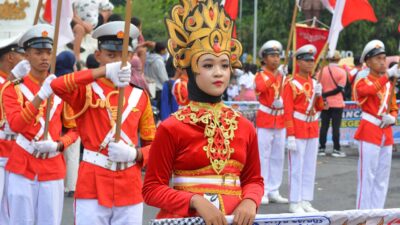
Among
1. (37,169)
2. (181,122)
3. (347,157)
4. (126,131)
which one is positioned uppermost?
(181,122)

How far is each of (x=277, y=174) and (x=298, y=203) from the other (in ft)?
3.77

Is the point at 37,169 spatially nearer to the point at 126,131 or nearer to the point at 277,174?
the point at 126,131

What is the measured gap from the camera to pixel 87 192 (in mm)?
5914

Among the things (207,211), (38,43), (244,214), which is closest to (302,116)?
(38,43)

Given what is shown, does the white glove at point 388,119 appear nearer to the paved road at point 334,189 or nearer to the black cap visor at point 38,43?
the paved road at point 334,189

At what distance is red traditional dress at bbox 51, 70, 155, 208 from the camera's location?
19.4 feet

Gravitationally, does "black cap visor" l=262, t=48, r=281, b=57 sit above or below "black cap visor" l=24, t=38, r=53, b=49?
below

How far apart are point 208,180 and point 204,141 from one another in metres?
0.20

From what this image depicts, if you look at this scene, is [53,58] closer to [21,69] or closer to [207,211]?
[21,69]

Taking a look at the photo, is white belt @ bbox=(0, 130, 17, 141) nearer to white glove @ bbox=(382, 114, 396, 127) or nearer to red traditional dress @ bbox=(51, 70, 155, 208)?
red traditional dress @ bbox=(51, 70, 155, 208)

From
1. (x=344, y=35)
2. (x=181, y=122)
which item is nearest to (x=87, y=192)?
(x=181, y=122)

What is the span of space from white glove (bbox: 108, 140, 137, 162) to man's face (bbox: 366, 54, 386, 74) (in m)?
4.90

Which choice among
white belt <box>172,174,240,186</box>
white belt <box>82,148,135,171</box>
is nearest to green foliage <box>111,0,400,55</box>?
white belt <box>82,148,135,171</box>

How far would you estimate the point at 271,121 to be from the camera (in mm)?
11500
